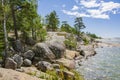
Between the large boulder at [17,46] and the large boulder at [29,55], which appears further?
the large boulder at [17,46]

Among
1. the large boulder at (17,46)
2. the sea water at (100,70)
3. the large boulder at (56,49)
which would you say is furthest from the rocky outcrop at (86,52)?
the large boulder at (17,46)

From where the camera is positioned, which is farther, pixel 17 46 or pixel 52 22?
pixel 52 22

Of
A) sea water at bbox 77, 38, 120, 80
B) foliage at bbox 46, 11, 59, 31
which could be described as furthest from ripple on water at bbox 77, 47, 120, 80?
foliage at bbox 46, 11, 59, 31

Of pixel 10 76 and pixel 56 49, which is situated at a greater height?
pixel 10 76

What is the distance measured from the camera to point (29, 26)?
142 ft

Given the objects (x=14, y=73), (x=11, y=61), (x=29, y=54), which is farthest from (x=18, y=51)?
(x=14, y=73)

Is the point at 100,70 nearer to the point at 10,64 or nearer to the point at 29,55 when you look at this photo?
the point at 29,55

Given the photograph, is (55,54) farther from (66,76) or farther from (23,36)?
(66,76)

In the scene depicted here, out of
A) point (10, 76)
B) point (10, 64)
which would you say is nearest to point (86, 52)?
point (10, 64)

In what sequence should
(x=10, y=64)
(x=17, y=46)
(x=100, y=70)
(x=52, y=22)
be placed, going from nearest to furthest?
(x=10, y=64) < (x=17, y=46) < (x=100, y=70) < (x=52, y=22)

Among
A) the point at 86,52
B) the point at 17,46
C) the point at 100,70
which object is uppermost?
the point at 17,46

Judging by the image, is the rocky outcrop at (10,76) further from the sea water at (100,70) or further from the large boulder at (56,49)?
the large boulder at (56,49)

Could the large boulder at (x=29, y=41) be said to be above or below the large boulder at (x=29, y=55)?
above

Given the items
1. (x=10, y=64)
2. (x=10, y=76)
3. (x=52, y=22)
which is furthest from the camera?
(x=52, y=22)
